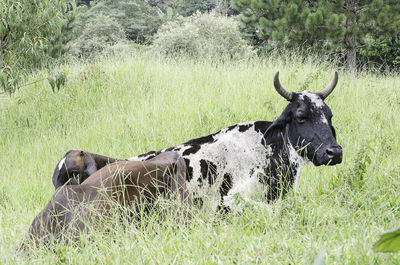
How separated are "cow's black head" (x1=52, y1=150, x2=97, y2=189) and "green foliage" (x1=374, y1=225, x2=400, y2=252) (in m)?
3.18

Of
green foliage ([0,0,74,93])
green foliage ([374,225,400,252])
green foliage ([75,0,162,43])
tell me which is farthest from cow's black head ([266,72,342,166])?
green foliage ([75,0,162,43])

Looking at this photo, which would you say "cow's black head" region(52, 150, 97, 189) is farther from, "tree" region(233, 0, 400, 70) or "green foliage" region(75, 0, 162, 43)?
"green foliage" region(75, 0, 162, 43)

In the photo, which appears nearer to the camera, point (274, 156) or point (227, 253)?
point (227, 253)

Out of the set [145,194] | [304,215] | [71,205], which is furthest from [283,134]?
[71,205]

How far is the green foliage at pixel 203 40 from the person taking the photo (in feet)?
48.7

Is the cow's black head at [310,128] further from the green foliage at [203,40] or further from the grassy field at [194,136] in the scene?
the green foliage at [203,40]

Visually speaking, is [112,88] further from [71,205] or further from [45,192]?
[71,205]

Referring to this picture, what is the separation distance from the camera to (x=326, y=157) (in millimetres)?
3568

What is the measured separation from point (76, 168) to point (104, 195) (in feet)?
3.82

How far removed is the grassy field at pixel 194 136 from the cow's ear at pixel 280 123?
1.97 feet

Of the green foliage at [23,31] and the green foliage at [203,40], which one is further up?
the green foliage at [23,31]

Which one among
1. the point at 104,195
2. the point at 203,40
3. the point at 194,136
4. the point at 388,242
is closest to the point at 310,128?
the point at 104,195

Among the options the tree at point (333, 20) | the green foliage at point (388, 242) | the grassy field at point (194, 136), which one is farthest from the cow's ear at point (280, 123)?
the tree at point (333, 20)

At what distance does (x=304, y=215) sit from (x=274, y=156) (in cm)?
101
